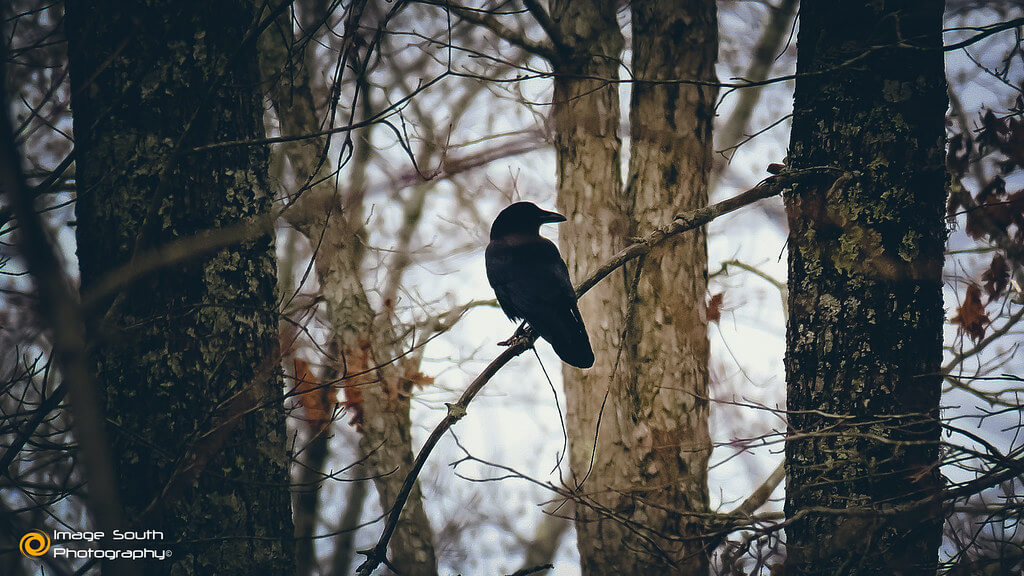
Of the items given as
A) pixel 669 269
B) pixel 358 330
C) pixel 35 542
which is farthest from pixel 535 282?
pixel 358 330

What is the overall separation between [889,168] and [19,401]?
3466 mm

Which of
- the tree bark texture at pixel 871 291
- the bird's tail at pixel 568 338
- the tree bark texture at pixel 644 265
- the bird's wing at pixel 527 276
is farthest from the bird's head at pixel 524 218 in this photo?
the tree bark texture at pixel 871 291

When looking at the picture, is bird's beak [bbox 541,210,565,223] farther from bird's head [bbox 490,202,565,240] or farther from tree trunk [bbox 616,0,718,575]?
tree trunk [bbox 616,0,718,575]

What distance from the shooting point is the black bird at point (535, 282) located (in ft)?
11.5

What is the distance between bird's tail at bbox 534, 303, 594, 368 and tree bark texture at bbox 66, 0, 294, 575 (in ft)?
4.32

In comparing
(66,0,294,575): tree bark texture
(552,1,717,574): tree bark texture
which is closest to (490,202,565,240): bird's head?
(552,1,717,574): tree bark texture

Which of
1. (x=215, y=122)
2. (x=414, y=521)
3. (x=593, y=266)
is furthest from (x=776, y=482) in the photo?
(x=215, y=122)

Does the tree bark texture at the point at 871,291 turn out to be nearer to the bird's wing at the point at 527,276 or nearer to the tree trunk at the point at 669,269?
the bird's wing at the point at 527,276

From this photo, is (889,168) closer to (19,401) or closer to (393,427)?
(19,401)

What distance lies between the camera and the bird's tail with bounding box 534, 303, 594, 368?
347cm

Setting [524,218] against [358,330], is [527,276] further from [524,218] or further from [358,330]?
[358,330]

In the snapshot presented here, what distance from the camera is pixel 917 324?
8.29ft

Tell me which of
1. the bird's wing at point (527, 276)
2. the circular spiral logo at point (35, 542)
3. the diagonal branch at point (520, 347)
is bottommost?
the circular spiral logo at point (35, 542)

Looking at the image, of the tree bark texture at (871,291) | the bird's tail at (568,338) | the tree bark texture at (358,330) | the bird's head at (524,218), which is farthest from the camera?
the tree bark texture at (358,330)
